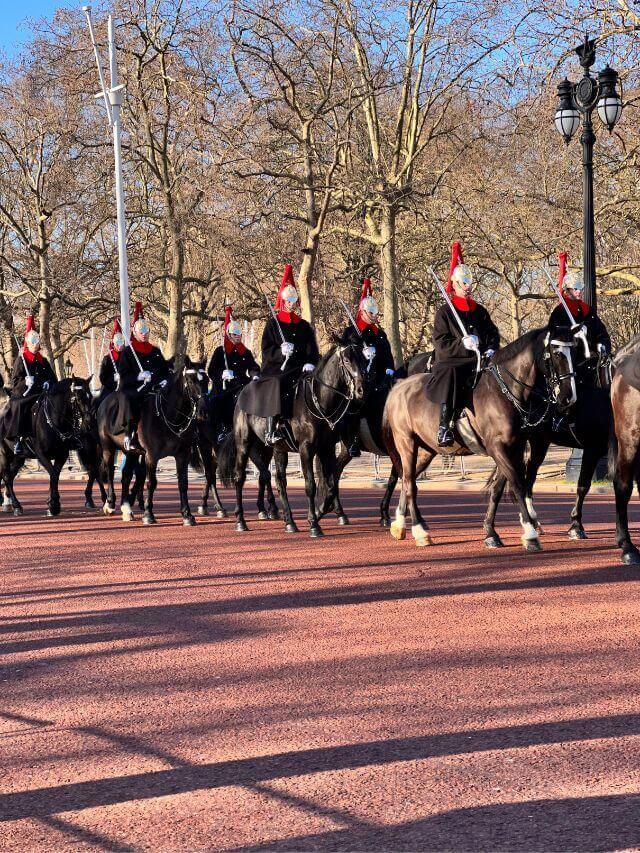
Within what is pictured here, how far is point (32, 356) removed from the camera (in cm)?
2103

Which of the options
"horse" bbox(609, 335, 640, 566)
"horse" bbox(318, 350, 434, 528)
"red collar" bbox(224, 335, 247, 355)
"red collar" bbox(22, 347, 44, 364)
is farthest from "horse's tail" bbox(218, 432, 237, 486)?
"horse" bbox(609, 335, 640, 566)

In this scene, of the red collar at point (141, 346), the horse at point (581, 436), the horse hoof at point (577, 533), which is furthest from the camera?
the red collar at point (141, 346)

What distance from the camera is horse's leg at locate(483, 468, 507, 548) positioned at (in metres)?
12.8

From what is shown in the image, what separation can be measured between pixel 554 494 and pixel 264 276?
1792 cm

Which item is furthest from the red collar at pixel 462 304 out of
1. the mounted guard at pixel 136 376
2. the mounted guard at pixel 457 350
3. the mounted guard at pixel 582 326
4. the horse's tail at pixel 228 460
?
the mounted guard at pixel 136 376

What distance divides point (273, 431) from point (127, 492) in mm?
3184

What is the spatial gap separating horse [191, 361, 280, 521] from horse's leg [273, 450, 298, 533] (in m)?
0.35

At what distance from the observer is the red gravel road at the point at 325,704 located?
4781 millimetres

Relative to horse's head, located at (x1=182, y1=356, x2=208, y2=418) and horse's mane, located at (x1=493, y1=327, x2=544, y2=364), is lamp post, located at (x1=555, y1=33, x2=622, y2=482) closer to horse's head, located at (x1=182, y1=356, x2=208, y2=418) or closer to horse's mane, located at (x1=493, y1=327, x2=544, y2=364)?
horse's mane, located at (x1=493, y1=327, x2=544, y2=364)

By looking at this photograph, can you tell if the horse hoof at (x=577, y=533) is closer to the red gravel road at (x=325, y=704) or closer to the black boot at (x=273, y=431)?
the red gravel road at (x=325, y=704)

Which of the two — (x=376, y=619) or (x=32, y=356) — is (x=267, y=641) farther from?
(x=32, y=356)

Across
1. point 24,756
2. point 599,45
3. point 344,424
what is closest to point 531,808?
point 24,756

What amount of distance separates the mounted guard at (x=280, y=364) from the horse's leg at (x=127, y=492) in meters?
2.45

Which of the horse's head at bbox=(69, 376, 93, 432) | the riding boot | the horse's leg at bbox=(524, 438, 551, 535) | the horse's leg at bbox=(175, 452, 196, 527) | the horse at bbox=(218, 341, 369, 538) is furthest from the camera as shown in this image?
the horse's head at bbox=(69, 376, 93, 432)
